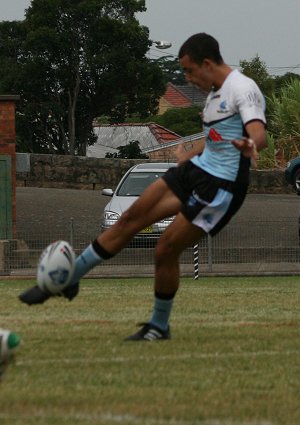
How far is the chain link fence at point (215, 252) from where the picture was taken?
2370 centimetres

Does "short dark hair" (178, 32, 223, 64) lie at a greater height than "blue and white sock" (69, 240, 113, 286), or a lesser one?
greater

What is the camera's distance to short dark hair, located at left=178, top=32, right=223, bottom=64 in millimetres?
8852

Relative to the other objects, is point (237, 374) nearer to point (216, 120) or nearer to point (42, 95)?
point (216, 120)

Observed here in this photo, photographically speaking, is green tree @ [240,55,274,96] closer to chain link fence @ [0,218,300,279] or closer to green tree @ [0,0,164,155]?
green tree @ [0,0,164,155]

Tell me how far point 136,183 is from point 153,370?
20.2 metres

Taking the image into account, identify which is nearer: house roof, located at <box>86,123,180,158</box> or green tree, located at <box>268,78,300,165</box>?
green tree, located at <box>268,78,300,165</box>

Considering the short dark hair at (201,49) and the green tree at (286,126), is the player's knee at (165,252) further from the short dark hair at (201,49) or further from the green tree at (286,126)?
the green tree at (286,126)

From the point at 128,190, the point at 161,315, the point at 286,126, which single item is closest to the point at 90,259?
the point at 161,315

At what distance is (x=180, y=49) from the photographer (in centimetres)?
895

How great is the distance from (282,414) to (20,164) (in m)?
23.4

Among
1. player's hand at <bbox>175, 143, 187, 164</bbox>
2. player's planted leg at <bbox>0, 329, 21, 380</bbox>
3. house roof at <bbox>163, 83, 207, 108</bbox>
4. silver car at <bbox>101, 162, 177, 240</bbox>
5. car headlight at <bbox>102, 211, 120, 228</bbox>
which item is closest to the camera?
player's planted leg at <bbox>0, 329, 21, 380</bbox>

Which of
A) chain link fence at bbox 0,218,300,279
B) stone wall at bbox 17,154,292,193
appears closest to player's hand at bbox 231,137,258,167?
chain link fence at bbox 0,218,300,279

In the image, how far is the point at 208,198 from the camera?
870 cm

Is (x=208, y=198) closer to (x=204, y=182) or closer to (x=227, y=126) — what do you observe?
(x=204, y=182)
